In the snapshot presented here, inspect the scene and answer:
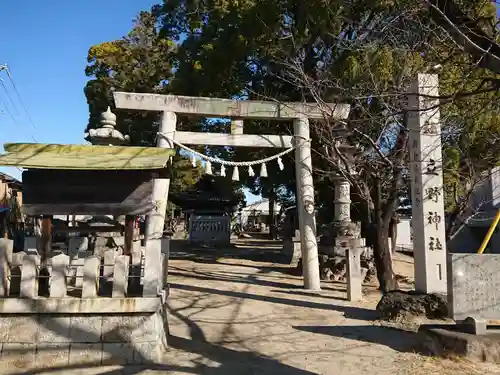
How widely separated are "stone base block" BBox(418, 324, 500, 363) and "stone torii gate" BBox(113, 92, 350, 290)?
4.88 meters

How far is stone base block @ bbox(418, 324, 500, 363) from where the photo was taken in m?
5.70

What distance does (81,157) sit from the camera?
6.20 metres

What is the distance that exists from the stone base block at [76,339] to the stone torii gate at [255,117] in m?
5.33

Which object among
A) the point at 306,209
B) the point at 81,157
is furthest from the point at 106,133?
the point at 306,209

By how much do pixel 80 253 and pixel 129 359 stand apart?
388 centimetres

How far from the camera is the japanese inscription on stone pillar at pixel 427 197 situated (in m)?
8.11

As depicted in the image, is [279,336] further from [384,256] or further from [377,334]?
[384,256]

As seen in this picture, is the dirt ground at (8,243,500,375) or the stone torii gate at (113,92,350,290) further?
the stone torii gate at (113,92,350,290)

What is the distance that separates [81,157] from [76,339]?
8.01ft

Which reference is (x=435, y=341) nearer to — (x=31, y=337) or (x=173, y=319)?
(x=173, y=319)

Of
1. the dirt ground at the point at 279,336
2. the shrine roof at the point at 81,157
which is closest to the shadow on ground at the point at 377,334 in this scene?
the dirt ground at the point at 279,336

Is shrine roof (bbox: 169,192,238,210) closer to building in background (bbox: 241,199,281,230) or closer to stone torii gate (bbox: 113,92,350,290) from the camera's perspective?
building in background (bbox: 241,199,281,230)

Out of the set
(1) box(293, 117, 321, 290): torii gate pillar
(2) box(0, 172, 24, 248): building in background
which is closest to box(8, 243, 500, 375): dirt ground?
(1) box(293, 117, 321, 290): torii gate pillar

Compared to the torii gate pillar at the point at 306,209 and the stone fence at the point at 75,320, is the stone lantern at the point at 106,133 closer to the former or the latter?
the stone fence at the point at 75,320
